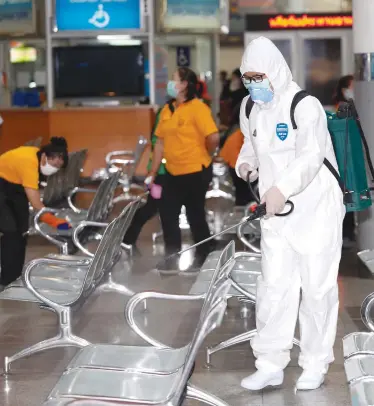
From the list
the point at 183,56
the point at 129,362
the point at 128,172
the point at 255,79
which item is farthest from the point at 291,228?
the point at 183,56

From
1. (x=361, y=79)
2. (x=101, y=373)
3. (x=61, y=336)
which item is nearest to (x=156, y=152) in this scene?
(x=361, y=79)

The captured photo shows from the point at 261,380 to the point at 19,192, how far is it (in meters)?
3.49

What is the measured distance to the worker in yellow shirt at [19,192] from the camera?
7.75 m

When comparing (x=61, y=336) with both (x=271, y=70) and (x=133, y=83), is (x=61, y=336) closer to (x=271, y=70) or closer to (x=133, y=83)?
(x=271, y=70)

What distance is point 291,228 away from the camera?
16.6 feet

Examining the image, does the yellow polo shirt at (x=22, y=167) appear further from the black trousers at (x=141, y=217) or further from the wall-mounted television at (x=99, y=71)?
the wall-mounted television at (x=99, y=71)

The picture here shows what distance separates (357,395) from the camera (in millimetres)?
3885

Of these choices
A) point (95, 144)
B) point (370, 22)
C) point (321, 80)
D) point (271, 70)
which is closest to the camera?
point (271, 70)

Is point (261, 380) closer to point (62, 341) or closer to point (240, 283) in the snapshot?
point (240, 283)

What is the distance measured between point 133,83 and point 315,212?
41.1 feet

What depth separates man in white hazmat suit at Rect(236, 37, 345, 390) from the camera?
194 inches

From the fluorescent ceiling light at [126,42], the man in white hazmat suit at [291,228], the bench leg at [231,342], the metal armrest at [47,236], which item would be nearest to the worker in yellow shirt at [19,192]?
the metal armrest at [47,236]

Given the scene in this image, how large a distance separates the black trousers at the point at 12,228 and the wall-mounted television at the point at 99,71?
9.19 m

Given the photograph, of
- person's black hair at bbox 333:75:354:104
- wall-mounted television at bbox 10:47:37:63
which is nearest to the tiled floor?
person's black hair at bbox 333:75:354:104
